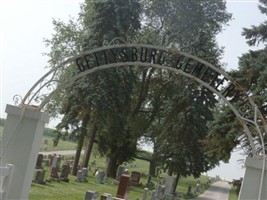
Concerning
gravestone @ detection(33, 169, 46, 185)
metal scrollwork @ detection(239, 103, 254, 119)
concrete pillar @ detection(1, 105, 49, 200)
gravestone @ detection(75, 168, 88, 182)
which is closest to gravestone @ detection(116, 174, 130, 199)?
gravestone @ detection(33, 169, 46, 185)

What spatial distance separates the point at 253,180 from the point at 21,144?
464cm

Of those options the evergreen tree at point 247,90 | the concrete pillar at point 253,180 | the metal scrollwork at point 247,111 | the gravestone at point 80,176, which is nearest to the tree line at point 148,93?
the evergreen tree at point 247,90

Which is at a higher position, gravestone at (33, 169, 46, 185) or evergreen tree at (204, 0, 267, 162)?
evergreen tree at (204, 0, 267, 162)

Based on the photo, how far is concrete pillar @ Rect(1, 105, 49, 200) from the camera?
8352 millimetres

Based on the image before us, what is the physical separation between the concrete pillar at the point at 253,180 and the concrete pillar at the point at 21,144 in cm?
421

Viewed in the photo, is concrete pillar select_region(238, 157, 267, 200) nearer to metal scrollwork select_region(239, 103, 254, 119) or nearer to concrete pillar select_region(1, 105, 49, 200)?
metal scrollwork select_region(239, 103, 254, 119)

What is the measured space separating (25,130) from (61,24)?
27651 mm

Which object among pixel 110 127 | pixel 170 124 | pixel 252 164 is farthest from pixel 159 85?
pixel 252 164

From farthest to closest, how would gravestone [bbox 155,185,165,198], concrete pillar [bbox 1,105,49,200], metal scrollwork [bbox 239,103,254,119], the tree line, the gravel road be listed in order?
the gravel road → the tree line → gravestone [bbox 155,185,165,198] → metal scrollwork [bbox 239,103,254,119] → concrete pillar [bbox 1,105,49,200]

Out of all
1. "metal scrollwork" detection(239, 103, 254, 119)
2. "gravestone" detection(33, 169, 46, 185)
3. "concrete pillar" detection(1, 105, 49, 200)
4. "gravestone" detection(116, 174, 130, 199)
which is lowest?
"gravestone" detection(33, 169, 46, 185)

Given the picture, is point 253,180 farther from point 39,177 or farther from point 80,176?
point 80,176

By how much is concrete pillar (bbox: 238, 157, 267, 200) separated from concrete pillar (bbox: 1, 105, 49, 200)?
13.8 ft

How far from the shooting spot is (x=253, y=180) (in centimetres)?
862

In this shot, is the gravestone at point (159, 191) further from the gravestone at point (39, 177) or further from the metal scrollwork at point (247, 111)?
the metal scrollwork at point (247, 111)
